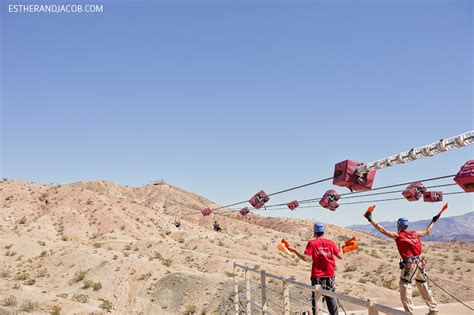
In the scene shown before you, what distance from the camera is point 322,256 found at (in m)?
7.46

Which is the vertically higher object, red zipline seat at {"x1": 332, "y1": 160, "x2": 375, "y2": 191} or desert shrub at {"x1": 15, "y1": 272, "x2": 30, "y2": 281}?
red zipline seat at {"x1": 332, "y1": 160, "x2": 375, "y2": 191}

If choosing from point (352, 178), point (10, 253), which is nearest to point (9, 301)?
point (352, 178)

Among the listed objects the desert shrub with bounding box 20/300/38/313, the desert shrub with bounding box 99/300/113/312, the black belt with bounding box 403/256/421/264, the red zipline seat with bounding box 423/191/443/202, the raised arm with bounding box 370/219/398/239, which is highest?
the red zipline seat with bounding box 423/191/443/202

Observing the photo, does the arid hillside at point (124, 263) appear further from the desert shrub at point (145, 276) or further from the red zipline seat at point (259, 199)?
the red zipline seat at point (259, 199)

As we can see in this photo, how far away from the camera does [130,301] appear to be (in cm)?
2405

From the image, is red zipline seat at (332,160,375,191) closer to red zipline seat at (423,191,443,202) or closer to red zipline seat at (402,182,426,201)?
red zipline seat at (402,182,426,201)

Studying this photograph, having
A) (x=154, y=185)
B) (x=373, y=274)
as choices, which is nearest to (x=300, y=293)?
(x=373, y=274)

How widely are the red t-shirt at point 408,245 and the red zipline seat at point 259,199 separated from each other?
32.6 feet

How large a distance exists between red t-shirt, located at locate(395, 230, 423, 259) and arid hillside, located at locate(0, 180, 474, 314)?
12.9 meters

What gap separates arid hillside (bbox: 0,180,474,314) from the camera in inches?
899

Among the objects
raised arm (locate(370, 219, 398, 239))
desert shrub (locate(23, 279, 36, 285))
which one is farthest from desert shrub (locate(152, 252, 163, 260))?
raised arm (locate(370, 219, 398, 239))

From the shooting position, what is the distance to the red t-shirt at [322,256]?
24.5 feet

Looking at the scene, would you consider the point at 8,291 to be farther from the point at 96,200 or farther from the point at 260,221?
the point at 260,221

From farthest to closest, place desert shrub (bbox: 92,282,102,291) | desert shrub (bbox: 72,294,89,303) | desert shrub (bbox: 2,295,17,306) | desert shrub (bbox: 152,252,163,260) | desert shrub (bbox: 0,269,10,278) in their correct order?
desert shrub (bbox: 152,252,163,260), desert shrub (bbox: 0,269,10,278), desert shrub (bbox: 92,282,102,291), desert shrub (bbox: 72,294,89,303), desert shrub (bbox: 2,295,17,306)
